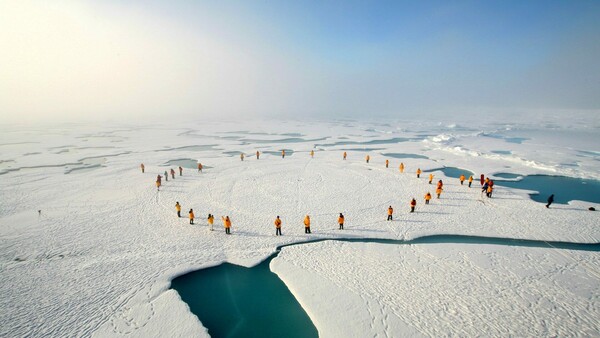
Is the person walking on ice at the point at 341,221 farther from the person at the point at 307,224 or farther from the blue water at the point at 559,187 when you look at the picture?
the blue water at the point at 559,187

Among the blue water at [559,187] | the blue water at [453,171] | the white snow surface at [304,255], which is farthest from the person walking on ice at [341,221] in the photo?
the blue water at [453,171]

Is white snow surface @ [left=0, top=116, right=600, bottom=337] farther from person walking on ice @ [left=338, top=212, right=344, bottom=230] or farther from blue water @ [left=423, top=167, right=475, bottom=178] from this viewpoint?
blue water @ [left=423, top=167, right=475, bottom=178]

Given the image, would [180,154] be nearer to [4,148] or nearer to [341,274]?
[4,148]

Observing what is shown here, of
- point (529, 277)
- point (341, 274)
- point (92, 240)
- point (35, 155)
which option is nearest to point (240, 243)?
point (341, 274)

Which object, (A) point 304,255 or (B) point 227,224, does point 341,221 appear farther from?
(B) point 227,224

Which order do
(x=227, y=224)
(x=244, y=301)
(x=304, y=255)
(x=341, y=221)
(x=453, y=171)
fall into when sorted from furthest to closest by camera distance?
(x=453, y=171) → (x=341, y=221) → (x=227, y=224) → (x=304, y=255) → (x=244, y=301)

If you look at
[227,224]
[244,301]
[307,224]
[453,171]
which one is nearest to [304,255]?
[307,224]

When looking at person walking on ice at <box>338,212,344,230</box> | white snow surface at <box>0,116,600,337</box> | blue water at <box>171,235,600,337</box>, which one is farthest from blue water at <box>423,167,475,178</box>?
person walking on ice at <box>338,212,344,230</box>
